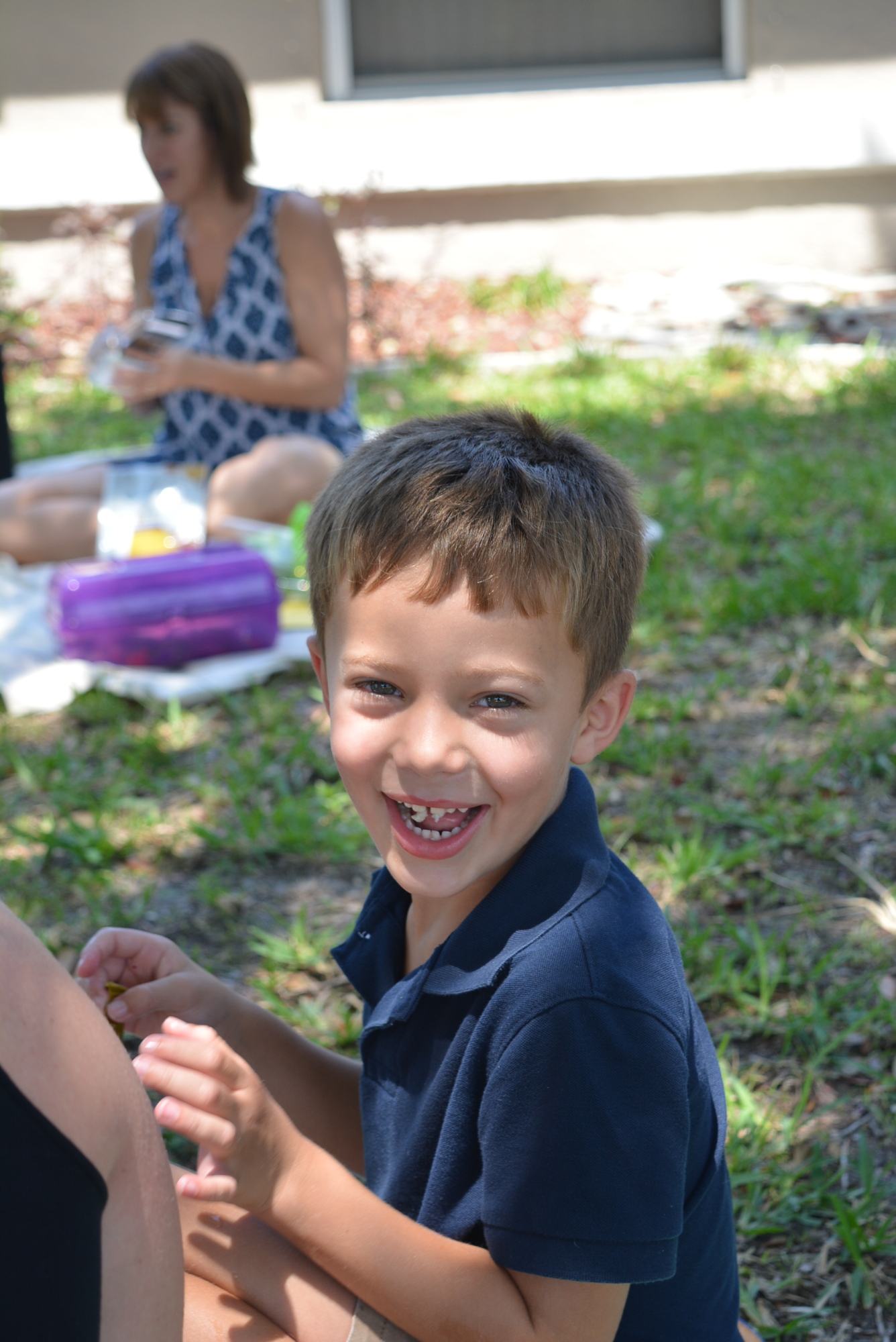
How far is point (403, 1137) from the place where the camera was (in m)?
1.35

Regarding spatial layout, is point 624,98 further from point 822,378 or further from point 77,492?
point 77,492

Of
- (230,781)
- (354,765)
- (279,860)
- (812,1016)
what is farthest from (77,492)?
(354,765)

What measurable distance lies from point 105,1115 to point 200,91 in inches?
148

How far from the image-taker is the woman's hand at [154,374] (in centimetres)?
405

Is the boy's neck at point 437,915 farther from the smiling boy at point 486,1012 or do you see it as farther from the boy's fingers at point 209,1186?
the boy's fingers at point 209,1186

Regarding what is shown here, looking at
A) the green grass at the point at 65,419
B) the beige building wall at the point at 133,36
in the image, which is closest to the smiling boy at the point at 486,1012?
the green grass at the point at 65,419

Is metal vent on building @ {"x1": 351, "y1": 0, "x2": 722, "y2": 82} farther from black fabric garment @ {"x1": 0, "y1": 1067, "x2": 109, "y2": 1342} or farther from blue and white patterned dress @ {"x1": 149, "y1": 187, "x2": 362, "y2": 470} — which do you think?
black fabric garment @ {"x1": 0, "y1": 1067, "x2": 109, "y2": 1342}

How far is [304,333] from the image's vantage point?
4.30 metres

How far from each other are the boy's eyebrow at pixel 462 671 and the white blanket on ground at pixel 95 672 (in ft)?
6.94

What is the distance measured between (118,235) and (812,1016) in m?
7.24

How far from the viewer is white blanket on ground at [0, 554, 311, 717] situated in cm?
342

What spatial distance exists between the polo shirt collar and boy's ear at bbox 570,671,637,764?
52 millimetres

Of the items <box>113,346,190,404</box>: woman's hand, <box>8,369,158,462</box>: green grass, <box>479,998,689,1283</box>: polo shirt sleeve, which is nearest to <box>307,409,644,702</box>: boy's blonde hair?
<box>479,998,689,1283</box>: polo shirt sleeve

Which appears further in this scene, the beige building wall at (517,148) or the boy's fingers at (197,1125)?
the beige building wall at (517,148)
